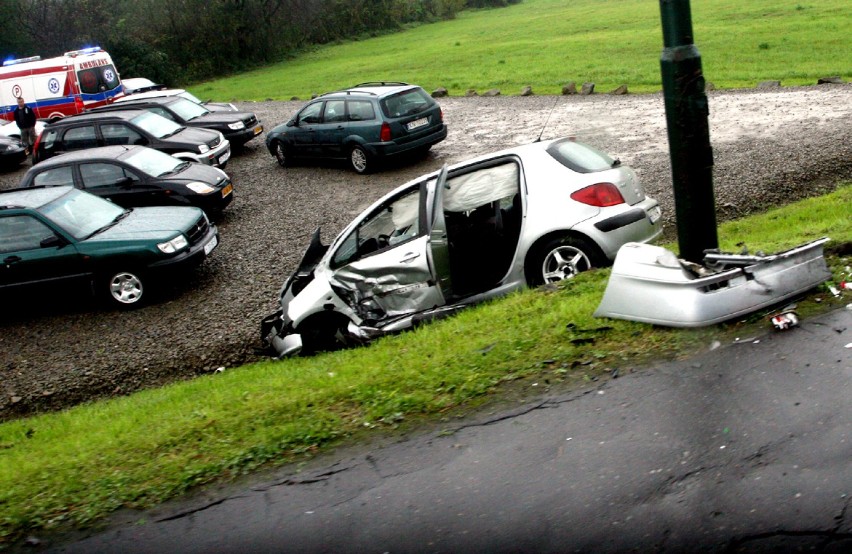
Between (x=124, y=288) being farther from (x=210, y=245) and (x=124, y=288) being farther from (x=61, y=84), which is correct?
(x=61, y=84)

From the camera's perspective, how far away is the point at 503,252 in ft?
27.5

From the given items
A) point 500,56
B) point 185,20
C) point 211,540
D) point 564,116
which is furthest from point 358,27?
point 211,540

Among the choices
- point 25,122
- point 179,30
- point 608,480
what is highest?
point 179,30

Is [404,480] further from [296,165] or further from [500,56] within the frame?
[500,56]

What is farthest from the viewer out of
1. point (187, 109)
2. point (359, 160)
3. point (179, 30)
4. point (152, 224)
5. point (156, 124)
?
point (179, 30)

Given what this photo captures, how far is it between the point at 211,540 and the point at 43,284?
9.15 meters

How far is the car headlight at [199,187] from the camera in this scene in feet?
53.6

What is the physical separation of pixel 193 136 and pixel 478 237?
44.6ft

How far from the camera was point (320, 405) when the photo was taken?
6.18m

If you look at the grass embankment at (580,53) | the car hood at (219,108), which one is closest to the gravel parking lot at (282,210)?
the car hood at (219,108)

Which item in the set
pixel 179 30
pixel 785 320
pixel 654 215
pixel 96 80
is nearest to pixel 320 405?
pixel 785 320

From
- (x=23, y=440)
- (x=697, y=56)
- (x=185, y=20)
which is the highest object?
(x=185, y=20)

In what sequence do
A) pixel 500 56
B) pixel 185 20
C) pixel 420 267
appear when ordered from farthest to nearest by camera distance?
pixel 185 20 → pixel 500 56 → pixel 420 267

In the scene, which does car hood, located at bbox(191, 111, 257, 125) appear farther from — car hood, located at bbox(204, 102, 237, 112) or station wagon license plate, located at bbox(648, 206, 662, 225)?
station wagon license plate, located at bbox(648, 206, 662, 225)
